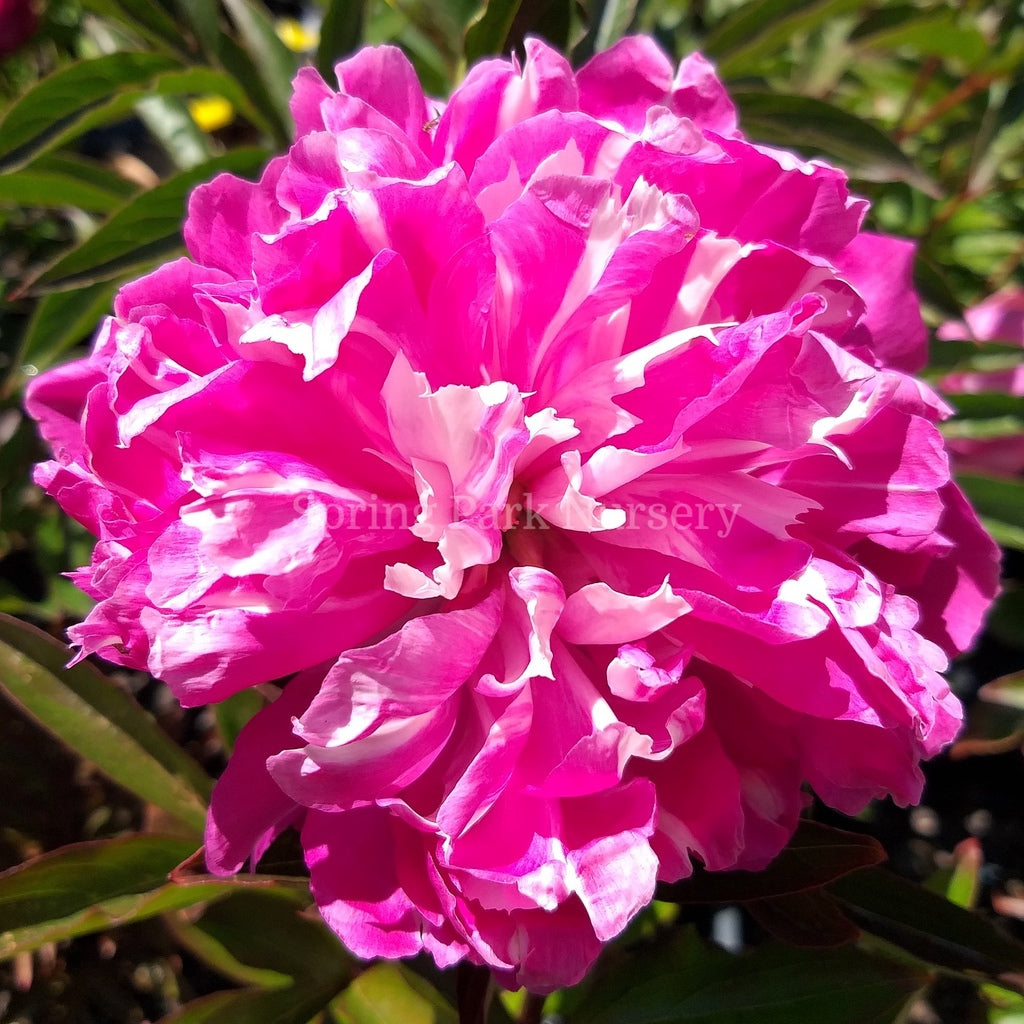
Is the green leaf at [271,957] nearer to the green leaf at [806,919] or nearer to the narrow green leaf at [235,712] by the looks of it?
the narrow green leaf at [235,712]

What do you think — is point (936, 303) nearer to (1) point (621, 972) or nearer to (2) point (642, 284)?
(2) point (642, 284)

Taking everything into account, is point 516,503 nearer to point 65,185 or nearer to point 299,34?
Answer: point 65,185

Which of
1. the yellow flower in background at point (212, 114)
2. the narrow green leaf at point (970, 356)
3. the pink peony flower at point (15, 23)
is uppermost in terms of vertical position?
the pink peony flower at point (15, 23)

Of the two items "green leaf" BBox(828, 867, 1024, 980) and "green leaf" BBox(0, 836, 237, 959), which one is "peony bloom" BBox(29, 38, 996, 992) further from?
"green leaf" BBox(828, 867, 1024, 980)

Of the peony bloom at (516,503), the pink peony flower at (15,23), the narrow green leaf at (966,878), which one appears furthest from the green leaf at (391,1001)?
the pink peony flower at (15,23)

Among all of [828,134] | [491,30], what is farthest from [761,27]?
[491,30]

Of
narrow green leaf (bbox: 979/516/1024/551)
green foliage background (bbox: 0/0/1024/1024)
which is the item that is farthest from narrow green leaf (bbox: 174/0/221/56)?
narrow green leaf (bbox: 979/516/1024/551)

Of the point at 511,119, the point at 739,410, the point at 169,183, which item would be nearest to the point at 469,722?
the point at 739,410
